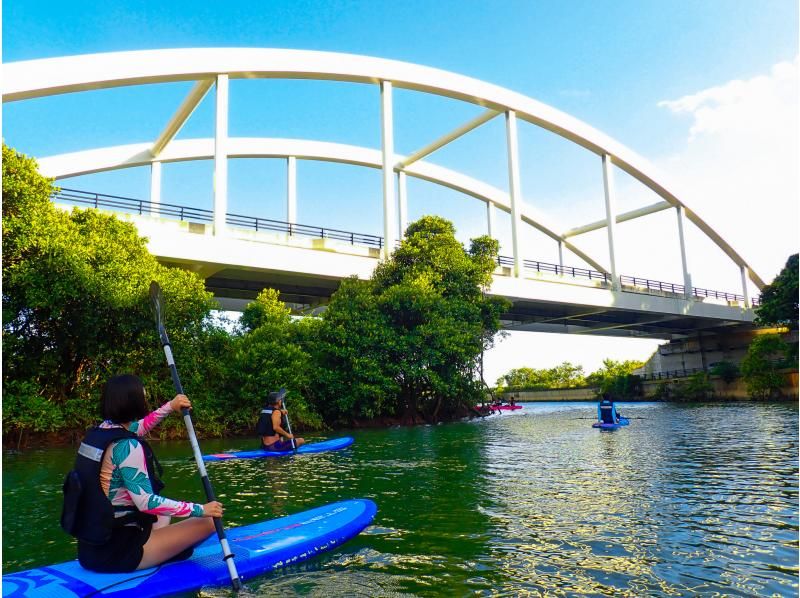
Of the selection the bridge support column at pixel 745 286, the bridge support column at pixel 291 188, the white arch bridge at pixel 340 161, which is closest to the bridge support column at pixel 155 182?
the white arch bridge at pixel 340 161

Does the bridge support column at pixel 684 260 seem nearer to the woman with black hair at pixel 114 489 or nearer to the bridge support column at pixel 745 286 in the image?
the bridge support column at pixel 745 286

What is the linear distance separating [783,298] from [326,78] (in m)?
33.0

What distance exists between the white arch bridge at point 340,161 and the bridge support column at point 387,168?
6 cm

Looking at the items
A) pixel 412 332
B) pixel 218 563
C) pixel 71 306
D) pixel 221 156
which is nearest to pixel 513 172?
pixel 412 332

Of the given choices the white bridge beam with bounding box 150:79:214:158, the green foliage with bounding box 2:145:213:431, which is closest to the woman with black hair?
the green foliage with bounding box 2:145:213:431

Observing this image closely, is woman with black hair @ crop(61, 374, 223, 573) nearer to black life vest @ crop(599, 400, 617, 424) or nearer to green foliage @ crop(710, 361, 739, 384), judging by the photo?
black life vest @ crop(599, 400, 617, 424)

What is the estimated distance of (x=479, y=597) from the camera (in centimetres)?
411

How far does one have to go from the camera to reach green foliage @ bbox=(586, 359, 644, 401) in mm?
53062

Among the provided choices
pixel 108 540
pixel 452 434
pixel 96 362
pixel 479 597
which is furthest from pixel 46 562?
pixel 452 434

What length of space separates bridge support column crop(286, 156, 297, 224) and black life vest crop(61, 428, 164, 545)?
1313 inches

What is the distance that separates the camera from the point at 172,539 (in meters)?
4.34

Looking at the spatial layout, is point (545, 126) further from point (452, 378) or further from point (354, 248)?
point (452, 378)

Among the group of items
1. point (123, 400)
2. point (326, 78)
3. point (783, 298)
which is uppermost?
point (326, 78)

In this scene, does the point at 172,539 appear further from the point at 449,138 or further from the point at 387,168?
the point at 449,138
